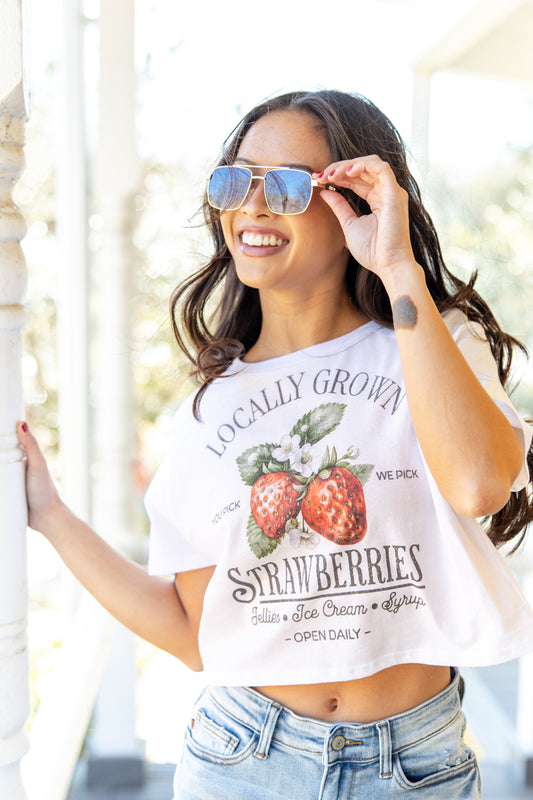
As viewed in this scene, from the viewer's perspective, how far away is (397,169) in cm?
143

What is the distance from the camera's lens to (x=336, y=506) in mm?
1299

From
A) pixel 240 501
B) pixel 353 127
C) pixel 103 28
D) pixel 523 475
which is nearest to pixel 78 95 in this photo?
pixel 103 28

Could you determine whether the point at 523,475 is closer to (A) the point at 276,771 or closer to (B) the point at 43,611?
(A) the point at 276,771

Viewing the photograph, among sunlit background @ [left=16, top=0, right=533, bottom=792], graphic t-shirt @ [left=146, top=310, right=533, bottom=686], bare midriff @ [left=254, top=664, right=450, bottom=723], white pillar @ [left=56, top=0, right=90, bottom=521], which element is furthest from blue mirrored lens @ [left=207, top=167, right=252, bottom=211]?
white pillar @ [left=56, top=0, right=90, bottom=521]

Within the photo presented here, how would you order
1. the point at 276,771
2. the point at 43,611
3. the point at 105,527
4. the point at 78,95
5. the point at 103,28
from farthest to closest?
the point at 43,611, the point at 105,527, the point at 78,95, the point at 103,28, the point at 276,771

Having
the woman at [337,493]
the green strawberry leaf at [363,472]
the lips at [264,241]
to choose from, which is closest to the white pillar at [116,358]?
the woman at [337,493]

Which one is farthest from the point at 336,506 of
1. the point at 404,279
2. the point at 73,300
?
the point at 73,300

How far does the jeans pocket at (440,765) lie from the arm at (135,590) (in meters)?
0.47

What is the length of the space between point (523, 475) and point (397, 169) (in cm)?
59

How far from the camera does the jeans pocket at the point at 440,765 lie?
1.26 metres

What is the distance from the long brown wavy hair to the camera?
4.49 feet

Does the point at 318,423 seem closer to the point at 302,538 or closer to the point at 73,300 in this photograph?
the point at 302,538

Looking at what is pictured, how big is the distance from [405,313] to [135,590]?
77 centimetres

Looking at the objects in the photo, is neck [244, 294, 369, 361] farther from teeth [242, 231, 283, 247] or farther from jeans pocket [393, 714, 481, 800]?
jeans pocket [393, 714, 481, 800]
